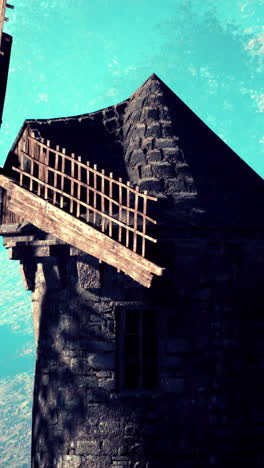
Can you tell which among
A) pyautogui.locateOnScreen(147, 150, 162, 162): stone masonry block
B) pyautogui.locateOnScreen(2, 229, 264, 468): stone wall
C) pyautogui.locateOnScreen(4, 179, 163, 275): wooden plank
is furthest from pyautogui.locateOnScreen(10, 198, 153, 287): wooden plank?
pyautogui.locateOnScreen(147, 150, 162, 162): stone masonry block

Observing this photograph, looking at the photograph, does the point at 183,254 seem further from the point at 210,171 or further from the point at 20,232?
the point at 20,232

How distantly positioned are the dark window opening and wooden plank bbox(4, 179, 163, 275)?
4.84 feet

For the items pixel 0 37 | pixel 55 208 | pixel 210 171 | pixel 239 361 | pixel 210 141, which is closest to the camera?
pixel 55 208

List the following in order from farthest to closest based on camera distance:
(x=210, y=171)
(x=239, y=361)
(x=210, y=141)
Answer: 1. (x=210, y=141)
2. (x=210, y=171)
3. (x=239, y=361)

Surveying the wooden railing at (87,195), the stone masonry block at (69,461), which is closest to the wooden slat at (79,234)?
the wooden railing at (87,195)

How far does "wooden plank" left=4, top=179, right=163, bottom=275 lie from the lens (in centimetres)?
684

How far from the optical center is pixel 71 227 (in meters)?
7.30

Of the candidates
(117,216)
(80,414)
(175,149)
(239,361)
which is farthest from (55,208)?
(239,361)

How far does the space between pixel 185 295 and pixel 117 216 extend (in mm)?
1794

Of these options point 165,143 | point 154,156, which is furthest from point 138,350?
point 165,143

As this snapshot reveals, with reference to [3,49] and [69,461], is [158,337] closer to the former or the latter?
[69,461]

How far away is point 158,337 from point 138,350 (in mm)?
436

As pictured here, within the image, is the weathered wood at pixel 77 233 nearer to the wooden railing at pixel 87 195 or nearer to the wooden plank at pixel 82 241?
the wooden plank at pixel 82 241

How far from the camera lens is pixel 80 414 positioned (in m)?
7.80
